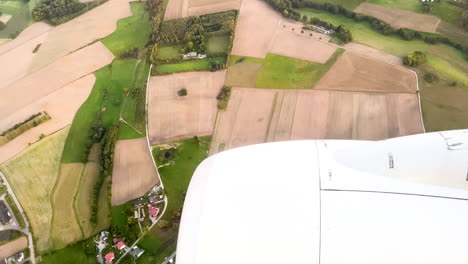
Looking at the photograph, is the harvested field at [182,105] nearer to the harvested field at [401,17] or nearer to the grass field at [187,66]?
the grass field at [187,66]

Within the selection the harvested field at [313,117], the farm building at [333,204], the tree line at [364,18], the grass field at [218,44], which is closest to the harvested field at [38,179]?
the harvested field at [313,117]

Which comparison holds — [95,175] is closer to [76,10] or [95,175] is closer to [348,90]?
[348,90]

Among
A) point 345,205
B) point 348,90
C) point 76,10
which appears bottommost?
point 348,90

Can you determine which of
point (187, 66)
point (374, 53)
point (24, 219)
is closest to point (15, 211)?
point (24, 219)

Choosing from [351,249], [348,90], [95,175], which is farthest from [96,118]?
[351,249]

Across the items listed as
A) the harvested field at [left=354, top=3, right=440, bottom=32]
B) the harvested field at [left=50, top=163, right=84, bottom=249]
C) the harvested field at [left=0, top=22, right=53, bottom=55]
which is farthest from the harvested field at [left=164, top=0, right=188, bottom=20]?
the harvested field at [left=50, top=163, right=84, bottom=249]

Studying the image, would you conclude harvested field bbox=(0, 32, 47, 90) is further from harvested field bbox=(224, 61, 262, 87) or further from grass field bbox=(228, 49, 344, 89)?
grass field bbox=(228, 49, 344, 89)

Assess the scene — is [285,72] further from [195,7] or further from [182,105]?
[195,7]
